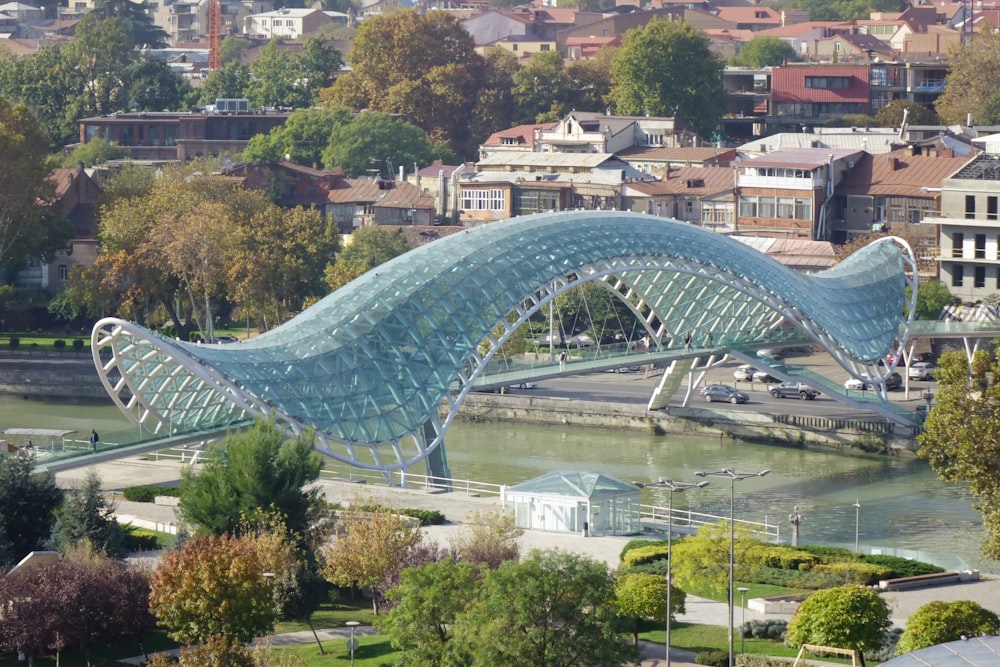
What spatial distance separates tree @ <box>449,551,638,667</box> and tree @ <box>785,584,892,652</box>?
11.4ft

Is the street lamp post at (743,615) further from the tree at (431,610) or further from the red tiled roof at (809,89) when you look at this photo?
the red tiled roof at (809,89)

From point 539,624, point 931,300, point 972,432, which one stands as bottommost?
point 931,300

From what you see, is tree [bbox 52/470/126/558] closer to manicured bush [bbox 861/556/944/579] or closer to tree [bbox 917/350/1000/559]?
manicured bush [bbox 861/556/944/579]

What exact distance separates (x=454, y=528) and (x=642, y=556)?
4720 millimetres

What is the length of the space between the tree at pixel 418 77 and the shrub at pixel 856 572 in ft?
247

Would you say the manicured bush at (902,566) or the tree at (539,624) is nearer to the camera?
the tree at (539,624)

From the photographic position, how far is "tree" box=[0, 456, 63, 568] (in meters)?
43.6

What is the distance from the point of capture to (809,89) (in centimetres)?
12150

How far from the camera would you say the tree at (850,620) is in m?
36.6

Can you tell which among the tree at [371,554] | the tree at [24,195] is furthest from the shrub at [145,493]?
the tree at [24,195]

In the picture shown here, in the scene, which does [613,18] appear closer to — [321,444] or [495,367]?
[495,367]

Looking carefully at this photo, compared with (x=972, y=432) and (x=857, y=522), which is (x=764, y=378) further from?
(x=972, y=432)

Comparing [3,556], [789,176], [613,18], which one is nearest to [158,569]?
[3,556]

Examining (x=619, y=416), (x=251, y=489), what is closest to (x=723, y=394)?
(x=619, y=416)
